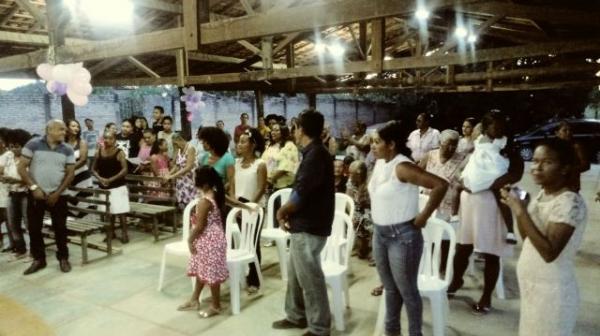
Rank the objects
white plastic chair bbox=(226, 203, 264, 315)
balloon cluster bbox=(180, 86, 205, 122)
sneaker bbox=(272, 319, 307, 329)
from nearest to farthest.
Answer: sneaker bbox=(272, 319, 307, 329) → white plastic chair bbox=(226, 203, 264, 315) → balloon cluster bbox=(180, 86, 205, 122)

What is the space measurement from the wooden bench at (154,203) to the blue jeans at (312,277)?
3495 millimetres

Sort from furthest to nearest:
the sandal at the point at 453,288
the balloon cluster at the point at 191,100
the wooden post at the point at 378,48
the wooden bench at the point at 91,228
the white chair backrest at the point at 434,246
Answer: the balloon cluster at the point at 191,100 → the wooden post at the point at 378,48 → the wooden bench at the point at 91,228 → the sandal at the point at 453,288 → the white chair backrest at the point at 434,246

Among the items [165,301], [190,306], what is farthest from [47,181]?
[190,306]

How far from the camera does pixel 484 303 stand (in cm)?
375

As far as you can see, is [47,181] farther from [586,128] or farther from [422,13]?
[586,128]

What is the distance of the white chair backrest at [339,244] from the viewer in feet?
12.5

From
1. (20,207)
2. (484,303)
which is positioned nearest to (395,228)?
(484,303)

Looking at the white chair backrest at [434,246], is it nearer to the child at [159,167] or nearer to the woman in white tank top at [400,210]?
the woman in white tank top at [400,210]

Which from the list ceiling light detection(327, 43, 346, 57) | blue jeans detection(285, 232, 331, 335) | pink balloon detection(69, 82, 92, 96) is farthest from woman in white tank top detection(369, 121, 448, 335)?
ceiling light detection(327, 43, 346, 57)

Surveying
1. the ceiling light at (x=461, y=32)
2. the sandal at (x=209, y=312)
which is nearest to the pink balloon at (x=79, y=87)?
the sandal at (x=209, y=312)

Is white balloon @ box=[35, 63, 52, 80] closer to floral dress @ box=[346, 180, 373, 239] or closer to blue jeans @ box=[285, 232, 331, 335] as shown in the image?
floral dress @ box=[346, 180, 373, 239]

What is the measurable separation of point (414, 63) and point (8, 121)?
9.52m

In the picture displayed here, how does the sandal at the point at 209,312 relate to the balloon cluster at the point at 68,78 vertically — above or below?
below

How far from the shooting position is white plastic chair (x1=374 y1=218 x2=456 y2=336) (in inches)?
125
